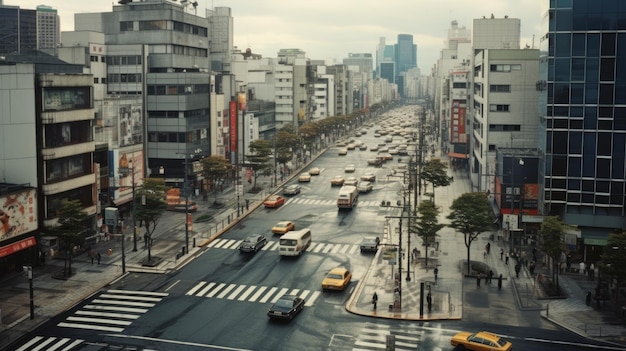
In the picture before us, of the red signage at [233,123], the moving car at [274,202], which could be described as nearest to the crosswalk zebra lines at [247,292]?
the moving car at [274,202]

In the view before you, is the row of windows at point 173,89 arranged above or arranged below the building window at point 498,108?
above

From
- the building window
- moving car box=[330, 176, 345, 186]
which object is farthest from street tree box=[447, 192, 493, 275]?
moving car box=[330, 176, 345, 186]

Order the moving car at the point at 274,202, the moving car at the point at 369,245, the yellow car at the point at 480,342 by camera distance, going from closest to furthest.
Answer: the yellow car at the point at 480,342, the moving car at the point at 369,245, the moving car at the point at 274,202

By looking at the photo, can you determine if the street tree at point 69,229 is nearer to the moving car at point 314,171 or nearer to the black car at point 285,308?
the black car at point 285,308

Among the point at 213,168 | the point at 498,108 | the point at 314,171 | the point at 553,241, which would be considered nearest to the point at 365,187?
the point at 314,171

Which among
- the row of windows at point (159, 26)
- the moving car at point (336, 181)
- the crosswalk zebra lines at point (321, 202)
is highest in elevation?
the row of windows at point (159, 26)

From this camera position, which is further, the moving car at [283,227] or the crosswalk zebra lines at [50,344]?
the moving car at [283,227]

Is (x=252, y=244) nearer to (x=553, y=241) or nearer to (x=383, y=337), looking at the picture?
(x=383, y=337)
